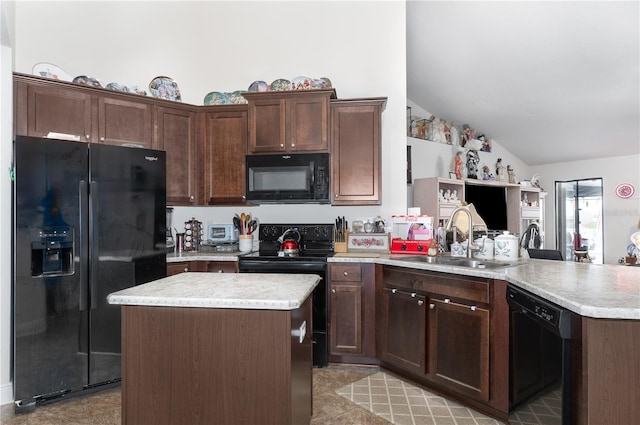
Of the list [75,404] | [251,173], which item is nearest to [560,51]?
[251,173]

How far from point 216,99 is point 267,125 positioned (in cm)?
89

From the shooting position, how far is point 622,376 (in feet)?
4.11

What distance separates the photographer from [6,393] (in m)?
2.34

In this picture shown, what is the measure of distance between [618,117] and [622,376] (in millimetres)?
5390

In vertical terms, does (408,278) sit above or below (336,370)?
above

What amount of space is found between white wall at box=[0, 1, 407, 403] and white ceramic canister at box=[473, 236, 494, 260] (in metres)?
0.99

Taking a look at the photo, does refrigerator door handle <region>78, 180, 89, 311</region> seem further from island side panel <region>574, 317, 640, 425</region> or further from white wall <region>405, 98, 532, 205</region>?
white wall <region>405, 98, 532, 205</region>

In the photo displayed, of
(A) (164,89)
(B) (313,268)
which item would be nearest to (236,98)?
(A) (164,89)

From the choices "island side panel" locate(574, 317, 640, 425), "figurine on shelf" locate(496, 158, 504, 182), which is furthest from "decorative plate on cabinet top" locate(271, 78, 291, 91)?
"figurine on shelf" locate(496, 158, 504, 182)

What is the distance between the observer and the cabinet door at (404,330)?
247cm

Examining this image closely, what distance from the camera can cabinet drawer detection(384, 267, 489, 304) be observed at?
213 cm

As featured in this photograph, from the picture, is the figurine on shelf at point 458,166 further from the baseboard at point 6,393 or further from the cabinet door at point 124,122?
the baseboard at point 6,393

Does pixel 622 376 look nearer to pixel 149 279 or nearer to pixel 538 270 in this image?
pixel 538 270

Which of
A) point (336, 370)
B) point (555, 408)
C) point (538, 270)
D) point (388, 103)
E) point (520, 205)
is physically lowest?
point (336, 370)
